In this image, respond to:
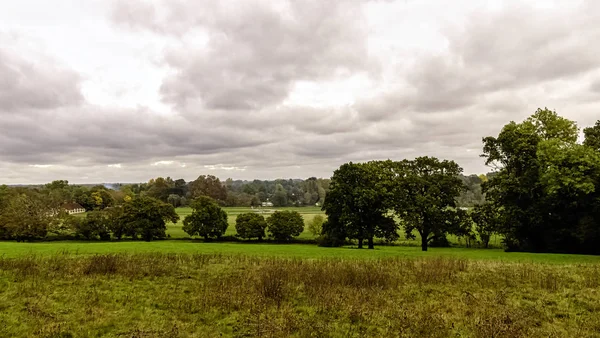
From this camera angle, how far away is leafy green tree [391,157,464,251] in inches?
1720

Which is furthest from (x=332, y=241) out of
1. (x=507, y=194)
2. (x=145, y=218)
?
(x=145, y=218)

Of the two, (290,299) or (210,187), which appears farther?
(210,187)

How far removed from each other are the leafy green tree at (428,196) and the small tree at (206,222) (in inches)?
1421

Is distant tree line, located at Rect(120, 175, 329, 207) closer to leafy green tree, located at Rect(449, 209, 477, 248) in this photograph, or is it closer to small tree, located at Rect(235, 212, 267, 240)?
small tree, located at Rect(235, 212, 267, 240)

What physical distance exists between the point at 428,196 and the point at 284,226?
31.0m

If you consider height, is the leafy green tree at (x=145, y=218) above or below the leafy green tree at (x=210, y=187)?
below

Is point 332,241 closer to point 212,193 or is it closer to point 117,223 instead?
point 117,223

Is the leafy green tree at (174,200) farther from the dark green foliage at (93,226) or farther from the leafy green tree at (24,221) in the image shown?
the dark green foliage at (93,226)

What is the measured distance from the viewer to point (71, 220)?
66.3 metres

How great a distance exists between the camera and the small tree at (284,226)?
2621 inches

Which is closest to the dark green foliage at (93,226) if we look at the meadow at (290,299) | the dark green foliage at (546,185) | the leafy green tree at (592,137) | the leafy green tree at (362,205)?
the leafy green tree at (362,205)

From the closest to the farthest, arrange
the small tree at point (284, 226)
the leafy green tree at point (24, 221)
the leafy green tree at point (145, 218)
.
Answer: the leafy green tree at point (24, 221)
the leafy green tree at point (145, 218)
the small tree at point (284, 226)

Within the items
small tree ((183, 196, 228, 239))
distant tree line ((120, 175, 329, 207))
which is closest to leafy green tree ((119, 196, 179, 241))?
small tree ((183, 196, 228, 239))

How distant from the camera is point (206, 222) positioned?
66.8m
